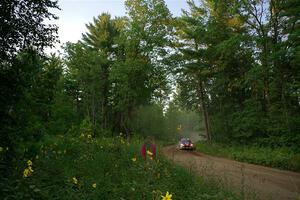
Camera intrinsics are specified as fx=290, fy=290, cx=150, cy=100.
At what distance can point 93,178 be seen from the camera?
19.5 feet

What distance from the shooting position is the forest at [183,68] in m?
9.09

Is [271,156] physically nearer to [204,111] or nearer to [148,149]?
[204,111]

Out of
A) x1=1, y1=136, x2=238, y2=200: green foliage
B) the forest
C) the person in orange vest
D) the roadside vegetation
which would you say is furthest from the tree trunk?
the person in orange vest

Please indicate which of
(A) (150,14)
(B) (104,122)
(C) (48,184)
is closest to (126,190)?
(C) (48,184)

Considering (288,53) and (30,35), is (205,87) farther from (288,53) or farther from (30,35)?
(30,35)

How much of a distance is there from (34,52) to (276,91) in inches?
A: 789

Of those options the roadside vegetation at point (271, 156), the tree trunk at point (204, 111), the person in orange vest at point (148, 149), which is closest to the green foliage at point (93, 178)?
the person in orange vest at point (148, 149)

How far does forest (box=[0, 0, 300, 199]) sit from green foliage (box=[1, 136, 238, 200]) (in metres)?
0.99

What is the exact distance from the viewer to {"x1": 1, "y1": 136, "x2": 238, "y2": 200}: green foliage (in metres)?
4.67

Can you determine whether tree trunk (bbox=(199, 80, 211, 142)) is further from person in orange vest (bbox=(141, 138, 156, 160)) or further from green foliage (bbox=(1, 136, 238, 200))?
person in orange vest (bbox=(141, 138, 156, 160))

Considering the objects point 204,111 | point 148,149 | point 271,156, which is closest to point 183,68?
point 204,111

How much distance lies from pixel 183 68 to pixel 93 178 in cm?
2429

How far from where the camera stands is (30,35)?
7.21 metres

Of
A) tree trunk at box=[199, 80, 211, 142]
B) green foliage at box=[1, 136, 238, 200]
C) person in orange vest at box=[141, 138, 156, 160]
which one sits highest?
tree trunk at box=[199, 80, 211, 142]
